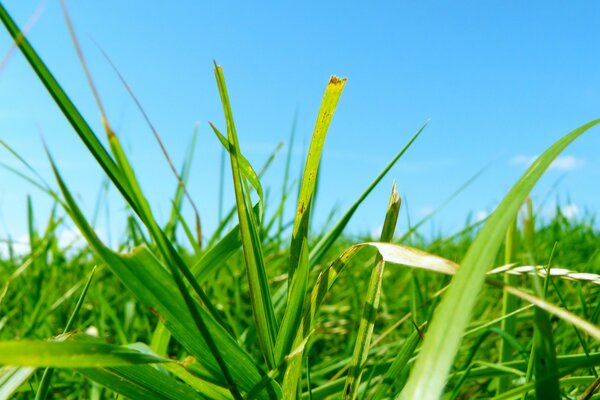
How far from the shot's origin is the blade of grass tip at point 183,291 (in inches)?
17.8

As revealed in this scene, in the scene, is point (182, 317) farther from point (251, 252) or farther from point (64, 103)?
point (64, 103)

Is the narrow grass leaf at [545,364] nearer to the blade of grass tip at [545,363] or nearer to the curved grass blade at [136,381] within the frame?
the blade of grass tip at [545,363]

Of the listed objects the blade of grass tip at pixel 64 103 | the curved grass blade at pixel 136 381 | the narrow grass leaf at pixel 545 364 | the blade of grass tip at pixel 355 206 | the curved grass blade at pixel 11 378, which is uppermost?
the blade of grass tip at pixel 64 103

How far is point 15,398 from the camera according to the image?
1114 millimetres

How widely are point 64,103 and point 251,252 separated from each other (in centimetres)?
20

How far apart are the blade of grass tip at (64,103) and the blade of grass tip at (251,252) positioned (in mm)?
101

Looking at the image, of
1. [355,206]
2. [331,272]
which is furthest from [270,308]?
[355,206]

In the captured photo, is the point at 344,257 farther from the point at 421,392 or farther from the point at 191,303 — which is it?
the point at 421,392

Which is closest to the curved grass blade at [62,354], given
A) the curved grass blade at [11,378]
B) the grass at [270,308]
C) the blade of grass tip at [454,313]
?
the grass at [270,308]

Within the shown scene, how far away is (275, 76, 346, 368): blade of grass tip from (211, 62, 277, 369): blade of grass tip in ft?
0.06

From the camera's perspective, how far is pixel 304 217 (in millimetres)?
646

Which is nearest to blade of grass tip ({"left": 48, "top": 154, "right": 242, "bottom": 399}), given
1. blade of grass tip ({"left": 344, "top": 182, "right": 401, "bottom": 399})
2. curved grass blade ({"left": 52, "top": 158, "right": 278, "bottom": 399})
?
curved grass blade ({"left": 52, "top": 158, "right": 278, "bottom": 399})

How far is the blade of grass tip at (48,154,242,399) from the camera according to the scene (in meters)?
0.45

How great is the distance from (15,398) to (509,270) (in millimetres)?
927
